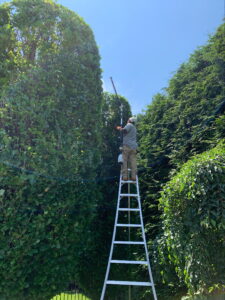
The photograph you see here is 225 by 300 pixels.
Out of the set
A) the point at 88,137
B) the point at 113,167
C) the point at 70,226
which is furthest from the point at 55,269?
the point at 113,167

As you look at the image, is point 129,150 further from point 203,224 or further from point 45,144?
point 203,224

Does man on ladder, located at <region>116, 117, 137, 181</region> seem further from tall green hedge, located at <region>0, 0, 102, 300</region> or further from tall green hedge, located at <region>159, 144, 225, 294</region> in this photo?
tall green hedge, located at <region>159, 144, 225, 294</region>

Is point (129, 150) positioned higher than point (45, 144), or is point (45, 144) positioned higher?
point (129, 150)

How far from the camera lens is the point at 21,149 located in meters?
5.05

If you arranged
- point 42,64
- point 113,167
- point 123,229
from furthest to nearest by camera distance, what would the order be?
1. point 113,167
2. point 123,229
3. point 42,64

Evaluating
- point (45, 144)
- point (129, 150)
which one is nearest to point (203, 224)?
point (129, 150)

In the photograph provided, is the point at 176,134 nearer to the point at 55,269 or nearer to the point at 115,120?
the point at 115,120

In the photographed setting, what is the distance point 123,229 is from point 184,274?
105 inches

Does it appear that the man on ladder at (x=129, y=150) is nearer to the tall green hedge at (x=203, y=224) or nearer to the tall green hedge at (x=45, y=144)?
the tall green hedge at (x=45, y=144)

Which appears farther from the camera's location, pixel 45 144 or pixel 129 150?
pixel 129 150

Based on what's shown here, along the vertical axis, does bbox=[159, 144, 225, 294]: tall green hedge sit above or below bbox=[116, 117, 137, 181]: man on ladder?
below

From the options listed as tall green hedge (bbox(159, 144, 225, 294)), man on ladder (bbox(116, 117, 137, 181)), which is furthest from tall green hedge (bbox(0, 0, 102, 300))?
tall green hedge (bbox(159, 144, 225, 294))

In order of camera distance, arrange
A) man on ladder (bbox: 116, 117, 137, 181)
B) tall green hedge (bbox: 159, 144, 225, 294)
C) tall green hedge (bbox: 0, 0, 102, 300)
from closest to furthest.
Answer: tall green hedge (bbox: 159, 144, 225, 294), tall green hedge (bbox: 0, 0, 102, 300), man on ladder (bbox: 116, 117, 137, 181)

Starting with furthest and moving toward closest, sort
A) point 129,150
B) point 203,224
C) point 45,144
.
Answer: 1. point 129,150
2. point 45,144
3. point 203,224
